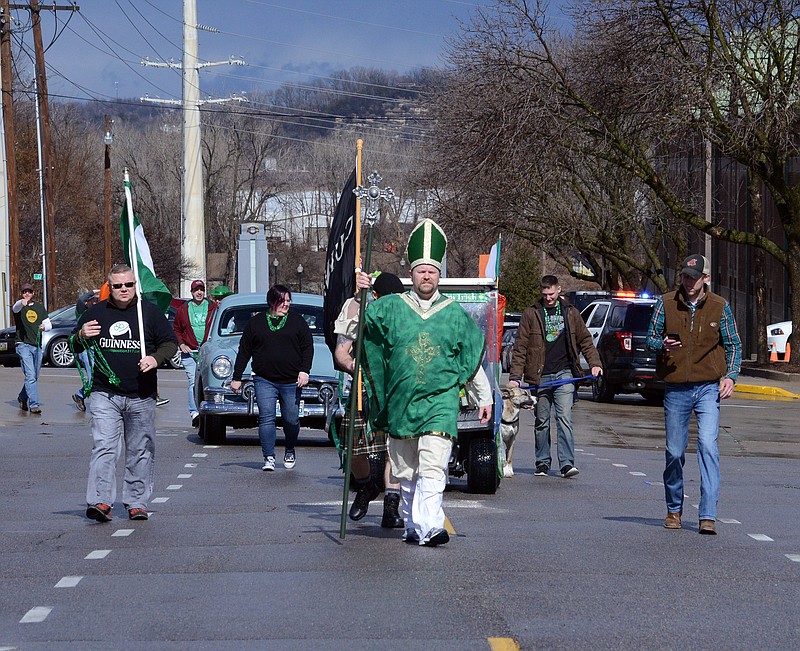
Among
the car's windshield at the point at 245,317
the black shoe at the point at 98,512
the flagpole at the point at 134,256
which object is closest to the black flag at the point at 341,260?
the flagpole at the point at 134,256

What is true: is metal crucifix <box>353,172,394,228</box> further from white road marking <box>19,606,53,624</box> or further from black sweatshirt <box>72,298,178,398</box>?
white road marking <box>19,606,53,624</box>

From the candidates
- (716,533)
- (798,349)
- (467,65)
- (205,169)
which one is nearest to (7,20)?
(467,65)

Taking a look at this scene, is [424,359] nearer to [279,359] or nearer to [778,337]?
[279,359]

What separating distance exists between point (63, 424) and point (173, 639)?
44.9 feet

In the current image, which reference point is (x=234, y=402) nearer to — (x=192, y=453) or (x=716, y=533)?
(x=192, y=453)

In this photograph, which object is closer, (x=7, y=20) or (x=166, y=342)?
(x=166, y=342)

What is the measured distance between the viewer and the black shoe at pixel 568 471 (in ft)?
44.7

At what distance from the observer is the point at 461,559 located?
8.50 m

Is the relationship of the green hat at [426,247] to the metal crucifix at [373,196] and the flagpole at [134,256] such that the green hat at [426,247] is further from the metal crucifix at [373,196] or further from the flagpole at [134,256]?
the flagpole at [134,256]

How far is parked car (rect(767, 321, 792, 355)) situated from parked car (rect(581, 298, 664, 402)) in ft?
40.8

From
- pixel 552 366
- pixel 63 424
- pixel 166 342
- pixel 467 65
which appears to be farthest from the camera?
pixel 467 65

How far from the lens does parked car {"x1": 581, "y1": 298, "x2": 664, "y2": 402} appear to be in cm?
2444

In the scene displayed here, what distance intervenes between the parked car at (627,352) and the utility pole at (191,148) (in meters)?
34.6

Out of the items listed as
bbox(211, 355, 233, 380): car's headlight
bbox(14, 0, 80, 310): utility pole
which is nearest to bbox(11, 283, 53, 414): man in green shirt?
bbox(211, 355, 233, 380): car's headlight
